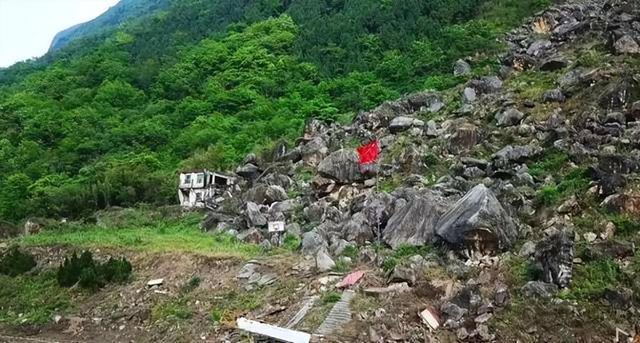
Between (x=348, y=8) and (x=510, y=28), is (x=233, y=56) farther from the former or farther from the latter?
(x=510, y=28)

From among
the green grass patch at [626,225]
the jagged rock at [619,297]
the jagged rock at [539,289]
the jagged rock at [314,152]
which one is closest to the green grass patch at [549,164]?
the green grass patch at [626,225]

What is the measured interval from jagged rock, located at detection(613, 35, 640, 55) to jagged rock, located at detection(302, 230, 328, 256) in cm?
1599

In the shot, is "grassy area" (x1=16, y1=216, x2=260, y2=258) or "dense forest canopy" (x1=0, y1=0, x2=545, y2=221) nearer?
"grassy area" (x1=16, y1=216, x2=260, y2=258)

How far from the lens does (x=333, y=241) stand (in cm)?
1705

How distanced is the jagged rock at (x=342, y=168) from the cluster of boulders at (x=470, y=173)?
0.15 ft

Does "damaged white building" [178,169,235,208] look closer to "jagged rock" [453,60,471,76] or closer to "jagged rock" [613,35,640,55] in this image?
"jagged rock" [453,60,471,76]

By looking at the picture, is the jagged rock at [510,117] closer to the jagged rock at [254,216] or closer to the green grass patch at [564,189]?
the green grass patch at [564,189]

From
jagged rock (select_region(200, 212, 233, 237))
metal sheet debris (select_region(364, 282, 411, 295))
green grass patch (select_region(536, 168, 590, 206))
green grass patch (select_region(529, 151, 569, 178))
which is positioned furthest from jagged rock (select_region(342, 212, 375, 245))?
jagged rock (select_region(200, 212, 233, 237))

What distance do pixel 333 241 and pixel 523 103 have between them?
11.1 metres

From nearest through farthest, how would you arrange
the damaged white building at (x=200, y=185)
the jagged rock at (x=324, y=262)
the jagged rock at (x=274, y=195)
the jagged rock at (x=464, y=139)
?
the jagged rock at (x=324, y=262) < the jagged rock at (x=464, y=139) < the jagged rock at (x=274, y=195) < the damaged white building at (x=200, y=185)

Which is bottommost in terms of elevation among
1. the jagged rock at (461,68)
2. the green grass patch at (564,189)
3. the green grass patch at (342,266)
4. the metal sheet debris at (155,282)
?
the jagged rock at (461,68)

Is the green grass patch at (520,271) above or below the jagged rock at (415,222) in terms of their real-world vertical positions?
below

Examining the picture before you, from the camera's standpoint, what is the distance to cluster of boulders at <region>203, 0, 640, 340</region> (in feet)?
46.9

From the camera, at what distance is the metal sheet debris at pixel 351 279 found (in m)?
13.7
